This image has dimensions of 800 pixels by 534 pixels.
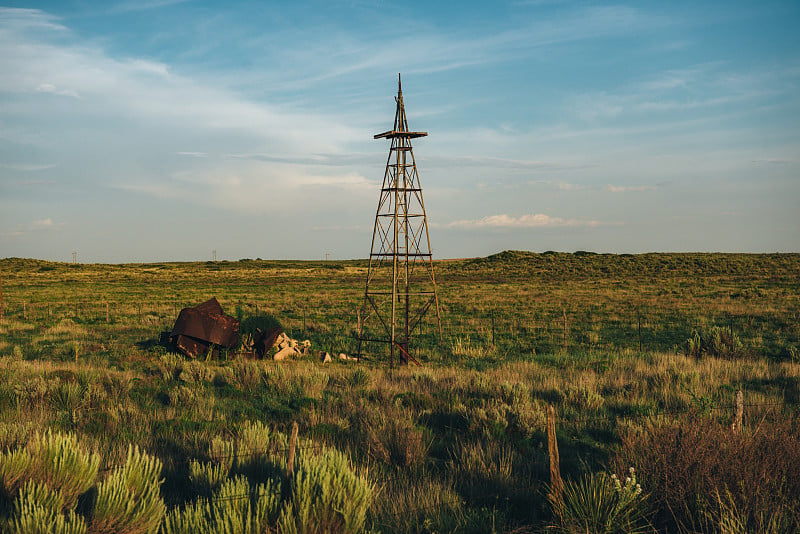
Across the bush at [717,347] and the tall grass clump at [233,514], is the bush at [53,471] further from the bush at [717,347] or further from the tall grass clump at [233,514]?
the bush at [717,347]

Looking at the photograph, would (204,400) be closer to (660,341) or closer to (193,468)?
(193,468)

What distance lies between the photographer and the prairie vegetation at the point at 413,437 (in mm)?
5375

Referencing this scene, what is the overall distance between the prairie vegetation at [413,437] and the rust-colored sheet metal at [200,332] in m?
0.70

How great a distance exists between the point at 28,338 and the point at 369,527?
72.6 feet

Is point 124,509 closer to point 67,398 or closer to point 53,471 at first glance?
point 53,471

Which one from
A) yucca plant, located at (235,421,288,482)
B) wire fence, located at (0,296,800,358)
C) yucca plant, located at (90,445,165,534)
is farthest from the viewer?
wire fence, located at (0,296,800,358)

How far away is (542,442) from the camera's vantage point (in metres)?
8.34

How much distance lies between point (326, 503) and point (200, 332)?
13.2 metres

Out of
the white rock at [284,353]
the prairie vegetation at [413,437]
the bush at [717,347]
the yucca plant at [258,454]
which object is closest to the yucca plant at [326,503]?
the prairie vegetation at [413,437]

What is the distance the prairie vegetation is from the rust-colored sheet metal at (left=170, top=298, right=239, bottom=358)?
0.70 meters

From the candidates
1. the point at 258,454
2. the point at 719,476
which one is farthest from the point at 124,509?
the point at 719,476

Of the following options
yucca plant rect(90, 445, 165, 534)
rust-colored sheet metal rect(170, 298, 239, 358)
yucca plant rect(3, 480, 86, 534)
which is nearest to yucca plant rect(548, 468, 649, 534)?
yucca plant rect(90, 445, 165, 534)

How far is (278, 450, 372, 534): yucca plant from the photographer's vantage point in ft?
16.4

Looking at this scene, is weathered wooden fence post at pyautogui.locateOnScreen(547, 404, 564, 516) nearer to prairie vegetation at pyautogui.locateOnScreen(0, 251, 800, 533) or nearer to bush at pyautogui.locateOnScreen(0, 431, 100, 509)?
prairie vegetation at pyautogui.locateOnScreen(0, 251, 800, 533)
